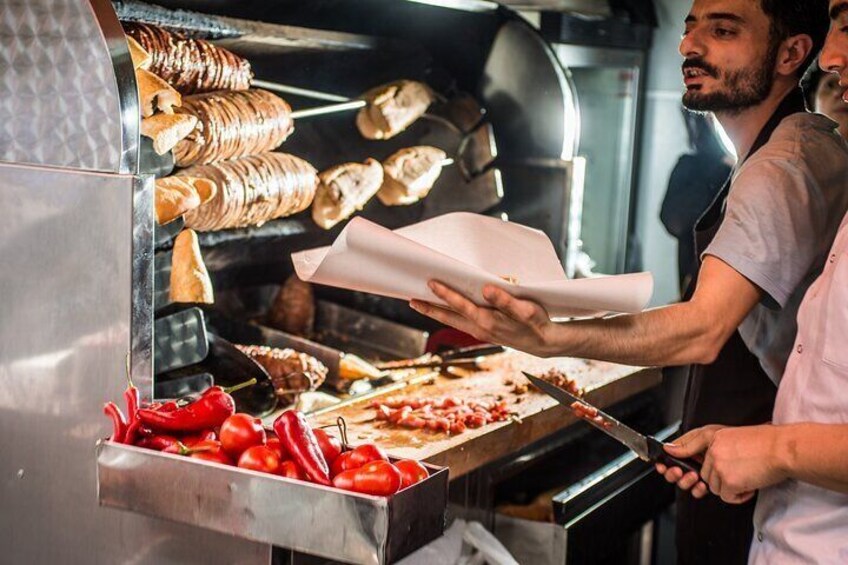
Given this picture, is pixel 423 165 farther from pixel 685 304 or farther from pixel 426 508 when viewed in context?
pixel 426 508

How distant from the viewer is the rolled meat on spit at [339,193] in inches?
141

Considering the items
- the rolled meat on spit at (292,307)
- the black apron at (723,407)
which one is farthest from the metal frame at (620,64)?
the black apron at (723,407)

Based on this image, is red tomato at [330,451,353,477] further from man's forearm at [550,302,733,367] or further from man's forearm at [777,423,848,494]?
man's forearm at [777,423,848,494]

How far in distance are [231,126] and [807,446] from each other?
5.67 ft

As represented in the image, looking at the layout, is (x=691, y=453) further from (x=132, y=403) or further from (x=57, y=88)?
(x=57, y=88)

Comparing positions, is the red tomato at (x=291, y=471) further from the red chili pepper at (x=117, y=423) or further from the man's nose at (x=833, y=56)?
the man's nose at (x=833, y=56)

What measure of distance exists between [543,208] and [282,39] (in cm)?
121

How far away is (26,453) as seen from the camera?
2385 millimetres

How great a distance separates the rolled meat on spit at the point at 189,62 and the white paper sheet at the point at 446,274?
1.00m

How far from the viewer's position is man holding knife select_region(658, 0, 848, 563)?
2.10 meters

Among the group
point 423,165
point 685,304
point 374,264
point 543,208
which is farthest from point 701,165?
point 374,264

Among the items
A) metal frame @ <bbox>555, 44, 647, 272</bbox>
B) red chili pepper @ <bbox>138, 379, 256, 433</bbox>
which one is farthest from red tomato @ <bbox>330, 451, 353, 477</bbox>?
metal frame @ <bbox>555, 44, 647, 272</bbox>

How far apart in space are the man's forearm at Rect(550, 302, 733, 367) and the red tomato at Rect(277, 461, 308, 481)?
565 millimetres

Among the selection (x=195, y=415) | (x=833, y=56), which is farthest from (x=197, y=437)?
(x=833, y=56)
